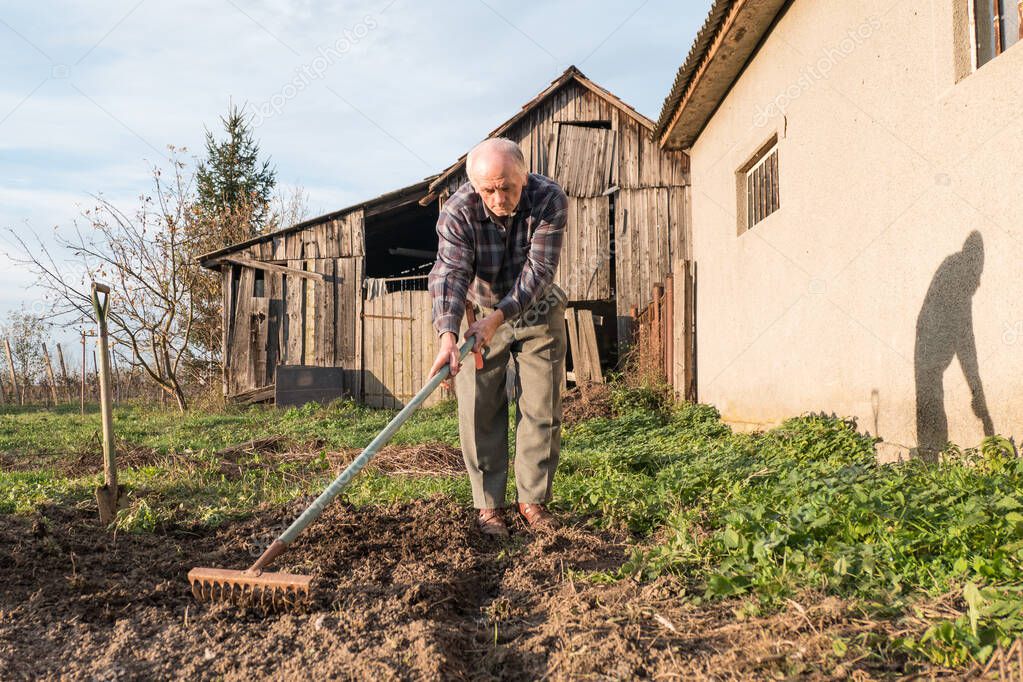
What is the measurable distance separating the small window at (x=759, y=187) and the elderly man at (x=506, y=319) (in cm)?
348

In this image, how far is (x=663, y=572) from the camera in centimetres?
266

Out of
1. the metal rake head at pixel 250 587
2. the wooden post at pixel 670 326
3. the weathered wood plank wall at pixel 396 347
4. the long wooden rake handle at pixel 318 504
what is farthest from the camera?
the weathered wood plank wall at pixel 396 347

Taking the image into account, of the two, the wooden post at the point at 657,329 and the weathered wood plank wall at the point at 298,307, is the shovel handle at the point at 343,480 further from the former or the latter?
the weathered wood plank wall at the point at 298,307

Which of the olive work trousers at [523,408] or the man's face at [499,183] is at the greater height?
the man's face at [499,183]

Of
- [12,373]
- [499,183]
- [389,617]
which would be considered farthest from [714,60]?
[12,373]

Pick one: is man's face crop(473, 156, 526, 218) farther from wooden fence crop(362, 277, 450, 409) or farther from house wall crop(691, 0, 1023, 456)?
wooden fence crop(362, 277, 450, 409)

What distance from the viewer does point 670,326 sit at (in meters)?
9.31

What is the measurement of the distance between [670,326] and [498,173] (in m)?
6.41

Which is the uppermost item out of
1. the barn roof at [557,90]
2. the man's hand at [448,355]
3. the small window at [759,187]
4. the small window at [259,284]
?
the barn roof at [557,90]

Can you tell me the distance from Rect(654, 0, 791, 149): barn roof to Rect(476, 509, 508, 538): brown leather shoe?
4818 millimetres

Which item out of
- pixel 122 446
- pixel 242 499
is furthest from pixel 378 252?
pixel 242 499

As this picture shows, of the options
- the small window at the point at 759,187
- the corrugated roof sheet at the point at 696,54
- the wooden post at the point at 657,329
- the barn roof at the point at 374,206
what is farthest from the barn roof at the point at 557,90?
the small window at the point at 759,187

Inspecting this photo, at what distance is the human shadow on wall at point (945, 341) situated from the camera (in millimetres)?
3699

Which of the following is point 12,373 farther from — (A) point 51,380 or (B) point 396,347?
(B) point 396,347
